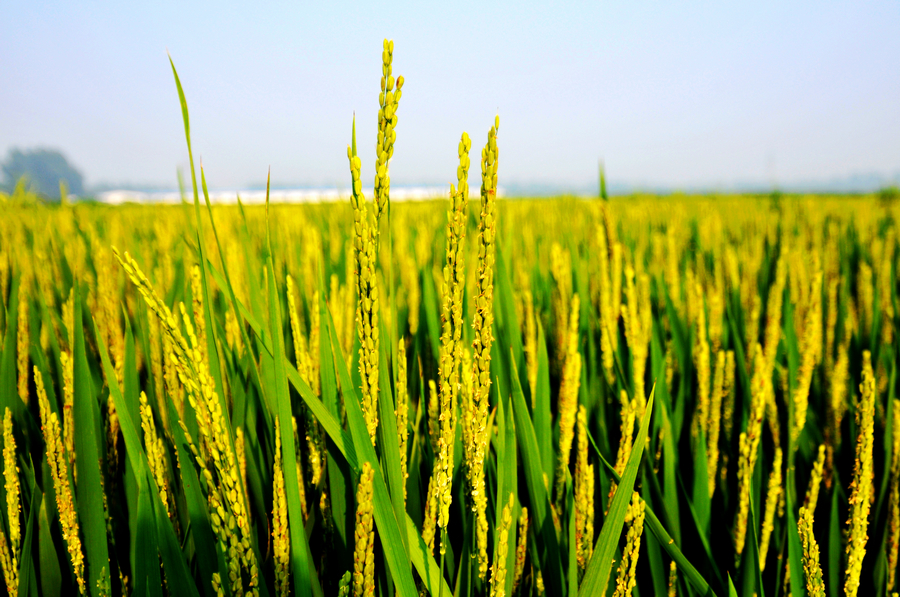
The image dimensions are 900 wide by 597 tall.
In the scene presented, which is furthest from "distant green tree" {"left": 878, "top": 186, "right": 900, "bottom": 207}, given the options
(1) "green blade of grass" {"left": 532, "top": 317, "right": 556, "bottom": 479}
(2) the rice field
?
(1) "green blade of grass" {"left": 532, "top": 317, "right": 556, "bottom": 479}

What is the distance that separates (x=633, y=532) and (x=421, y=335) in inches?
22.9

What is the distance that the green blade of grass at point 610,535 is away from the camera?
36cm

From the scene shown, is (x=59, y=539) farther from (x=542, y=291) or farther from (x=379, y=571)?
(x=542, y=291)

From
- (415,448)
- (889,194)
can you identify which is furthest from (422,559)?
(889,194)

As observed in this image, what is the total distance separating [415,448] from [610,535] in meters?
0.24

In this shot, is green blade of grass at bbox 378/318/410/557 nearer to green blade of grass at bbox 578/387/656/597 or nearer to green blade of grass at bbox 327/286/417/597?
green blade of grass at bbox 327/286/417/597

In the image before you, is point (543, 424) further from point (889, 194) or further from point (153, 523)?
point (889, 194)

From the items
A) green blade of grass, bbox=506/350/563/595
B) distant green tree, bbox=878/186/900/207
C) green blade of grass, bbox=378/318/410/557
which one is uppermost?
distant green tree, bbox=878/186/900/207

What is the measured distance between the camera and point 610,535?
1.20 ft

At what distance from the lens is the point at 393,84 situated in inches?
10.2

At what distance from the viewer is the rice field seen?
0.30 m

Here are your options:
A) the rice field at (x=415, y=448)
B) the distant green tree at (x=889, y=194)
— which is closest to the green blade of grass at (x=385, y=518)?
the rice field at (x=415, y=448)

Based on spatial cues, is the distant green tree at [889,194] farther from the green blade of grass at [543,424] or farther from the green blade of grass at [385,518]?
the green blade of grass at [385,518]

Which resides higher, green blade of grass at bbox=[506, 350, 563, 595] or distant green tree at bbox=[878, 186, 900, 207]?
distant green tree at bbox=[878, 186, 900, 207]
